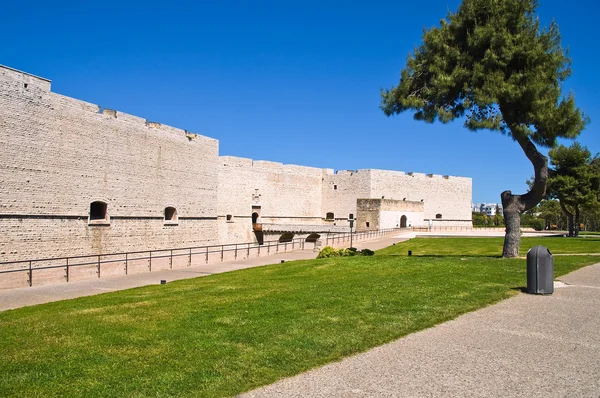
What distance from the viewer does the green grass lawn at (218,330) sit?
396 centimetres

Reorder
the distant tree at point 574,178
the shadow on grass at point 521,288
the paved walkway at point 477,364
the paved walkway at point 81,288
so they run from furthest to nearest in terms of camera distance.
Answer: the distant tree at point 574,178 → the paved walkway at point 81,288 → the shadow on grass at point 521,288 → the paved walkway at point 477,364

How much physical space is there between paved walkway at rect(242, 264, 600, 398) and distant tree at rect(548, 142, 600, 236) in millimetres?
23925

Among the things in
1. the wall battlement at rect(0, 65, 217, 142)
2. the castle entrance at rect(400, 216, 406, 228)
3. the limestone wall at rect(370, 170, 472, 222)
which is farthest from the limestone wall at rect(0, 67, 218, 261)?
the limestone wall at rect(370, 170, 472, 222)

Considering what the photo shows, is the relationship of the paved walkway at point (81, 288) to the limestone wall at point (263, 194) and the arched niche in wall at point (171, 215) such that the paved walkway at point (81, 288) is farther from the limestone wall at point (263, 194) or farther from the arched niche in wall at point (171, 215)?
the limestone wall at point (263, 194)

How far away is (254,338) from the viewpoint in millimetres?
5074

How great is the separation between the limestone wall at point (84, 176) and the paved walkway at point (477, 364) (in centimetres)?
1787

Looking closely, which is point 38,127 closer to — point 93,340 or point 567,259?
point 93,340

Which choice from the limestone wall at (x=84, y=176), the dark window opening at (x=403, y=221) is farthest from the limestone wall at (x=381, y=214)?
the limestone wall at (x=84, y=176)

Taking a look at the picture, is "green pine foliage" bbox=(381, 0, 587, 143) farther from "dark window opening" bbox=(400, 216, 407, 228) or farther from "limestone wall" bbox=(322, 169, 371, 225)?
"limestone wall" bbox=(322, 169, 371, 225)

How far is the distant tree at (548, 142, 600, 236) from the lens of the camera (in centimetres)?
2700

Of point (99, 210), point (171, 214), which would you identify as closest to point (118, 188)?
point (99, 210)

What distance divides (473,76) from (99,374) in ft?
35.7

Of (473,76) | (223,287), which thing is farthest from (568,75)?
(223,287)

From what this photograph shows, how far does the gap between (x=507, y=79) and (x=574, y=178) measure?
18266mm
